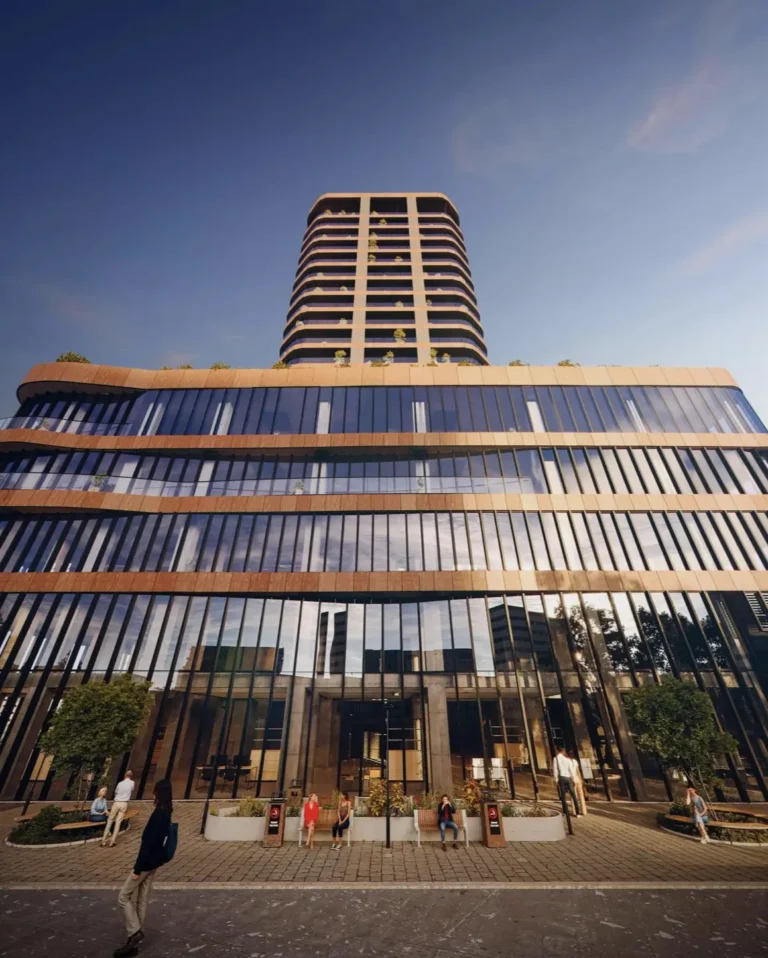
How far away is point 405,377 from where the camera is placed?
2708 centimetres

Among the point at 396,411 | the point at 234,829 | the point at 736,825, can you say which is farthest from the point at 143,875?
the point at 396,411

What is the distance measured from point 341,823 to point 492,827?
14.1 feet

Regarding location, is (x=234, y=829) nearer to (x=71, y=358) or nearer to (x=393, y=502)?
(x=393, y=502)

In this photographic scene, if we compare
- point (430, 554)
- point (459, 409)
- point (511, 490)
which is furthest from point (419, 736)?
point (459, 409)

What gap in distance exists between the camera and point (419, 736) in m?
18.4

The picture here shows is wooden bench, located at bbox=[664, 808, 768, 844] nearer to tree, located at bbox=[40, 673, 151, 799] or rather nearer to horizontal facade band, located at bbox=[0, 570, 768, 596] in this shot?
horizontal facade band, located at bbox=[0, 570, 768, 596]

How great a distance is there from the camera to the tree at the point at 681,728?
538 inches

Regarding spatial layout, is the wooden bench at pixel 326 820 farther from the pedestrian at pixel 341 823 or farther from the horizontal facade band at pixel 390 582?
the horizontal facade band at pixel 390 582

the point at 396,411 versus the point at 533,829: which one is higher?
the point at 396,411

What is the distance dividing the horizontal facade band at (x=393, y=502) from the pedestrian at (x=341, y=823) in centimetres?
1322

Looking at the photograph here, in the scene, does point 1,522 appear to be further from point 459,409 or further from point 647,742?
point 647,742

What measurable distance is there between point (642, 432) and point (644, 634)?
471 inches

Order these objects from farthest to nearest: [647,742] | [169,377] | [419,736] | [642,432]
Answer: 1. [169,377]
2. [642,432]
3. [419,736]
4. [647,742]

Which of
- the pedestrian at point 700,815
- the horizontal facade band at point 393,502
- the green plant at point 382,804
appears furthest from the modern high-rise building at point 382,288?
the pedestrian at point 700,815
